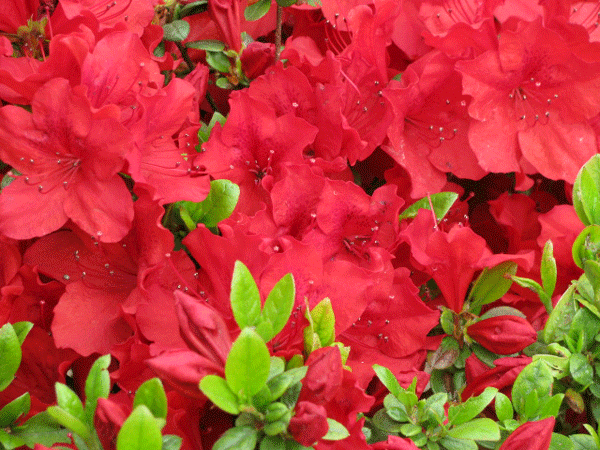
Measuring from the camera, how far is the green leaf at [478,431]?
76cm

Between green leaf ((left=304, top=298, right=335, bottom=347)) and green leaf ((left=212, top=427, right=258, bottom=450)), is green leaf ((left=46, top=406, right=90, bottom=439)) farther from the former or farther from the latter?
green leaf ((left=304, top=298, right=335, bottom=347))

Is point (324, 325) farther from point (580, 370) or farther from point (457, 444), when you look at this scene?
point (580, 370)

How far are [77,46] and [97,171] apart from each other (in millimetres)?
166

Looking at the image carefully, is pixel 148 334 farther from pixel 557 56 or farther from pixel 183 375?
pixel 557 56

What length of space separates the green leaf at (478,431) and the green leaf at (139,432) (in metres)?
0.38

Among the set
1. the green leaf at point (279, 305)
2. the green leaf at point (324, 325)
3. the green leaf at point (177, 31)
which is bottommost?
the green leaf at point (324, 325)

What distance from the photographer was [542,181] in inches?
53.6

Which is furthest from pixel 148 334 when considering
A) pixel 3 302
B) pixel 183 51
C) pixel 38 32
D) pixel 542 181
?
pixel 542 181

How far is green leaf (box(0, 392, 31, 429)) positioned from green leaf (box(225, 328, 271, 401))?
1.05 feet

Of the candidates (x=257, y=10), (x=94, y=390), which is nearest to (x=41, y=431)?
(x=94, y=390)

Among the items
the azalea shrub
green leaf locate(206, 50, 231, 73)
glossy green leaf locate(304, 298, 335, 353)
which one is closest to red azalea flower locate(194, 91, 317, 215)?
the azalea shrub

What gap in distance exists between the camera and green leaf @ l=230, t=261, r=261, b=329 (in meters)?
0.69

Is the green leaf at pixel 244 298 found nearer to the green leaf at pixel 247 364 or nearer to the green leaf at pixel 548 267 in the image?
the green leaf at pixel 247 364

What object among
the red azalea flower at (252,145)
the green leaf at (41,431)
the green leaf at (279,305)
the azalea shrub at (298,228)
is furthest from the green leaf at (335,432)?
the red azalea flower at (252,145)
